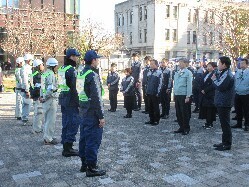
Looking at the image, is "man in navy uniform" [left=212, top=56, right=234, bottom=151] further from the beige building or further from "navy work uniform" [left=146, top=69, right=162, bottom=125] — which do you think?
the beige building

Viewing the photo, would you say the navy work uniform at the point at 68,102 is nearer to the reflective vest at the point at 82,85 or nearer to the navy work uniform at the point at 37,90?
the reflective vest at the point at 82,85

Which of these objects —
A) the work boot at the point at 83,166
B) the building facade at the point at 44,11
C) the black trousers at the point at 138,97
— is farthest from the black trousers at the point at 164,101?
the building facade at the point at 44,11

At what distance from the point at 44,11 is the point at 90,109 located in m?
33.7

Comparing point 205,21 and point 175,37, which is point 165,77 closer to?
point 175,37

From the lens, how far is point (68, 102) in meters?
6.86

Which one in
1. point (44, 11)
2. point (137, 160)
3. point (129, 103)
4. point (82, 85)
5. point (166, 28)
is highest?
point (166, 28)

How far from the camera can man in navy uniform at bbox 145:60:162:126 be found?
10.0m

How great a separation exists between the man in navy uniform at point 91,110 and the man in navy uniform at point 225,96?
3148 millimetres

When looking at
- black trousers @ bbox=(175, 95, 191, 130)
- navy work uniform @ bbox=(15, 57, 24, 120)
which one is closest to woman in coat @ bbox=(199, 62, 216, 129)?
black trousers @ bbox=(175, 95, 191, 130)

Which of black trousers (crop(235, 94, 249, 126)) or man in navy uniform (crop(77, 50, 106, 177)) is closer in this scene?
man in navy uniform (crop(77, 50, 106, 177))

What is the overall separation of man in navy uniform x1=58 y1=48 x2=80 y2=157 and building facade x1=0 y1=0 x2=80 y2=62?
2987 cm

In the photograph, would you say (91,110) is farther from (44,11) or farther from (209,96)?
(44,11)

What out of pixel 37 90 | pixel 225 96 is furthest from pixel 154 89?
pixel 37 90

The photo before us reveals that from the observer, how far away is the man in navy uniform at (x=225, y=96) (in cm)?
720
